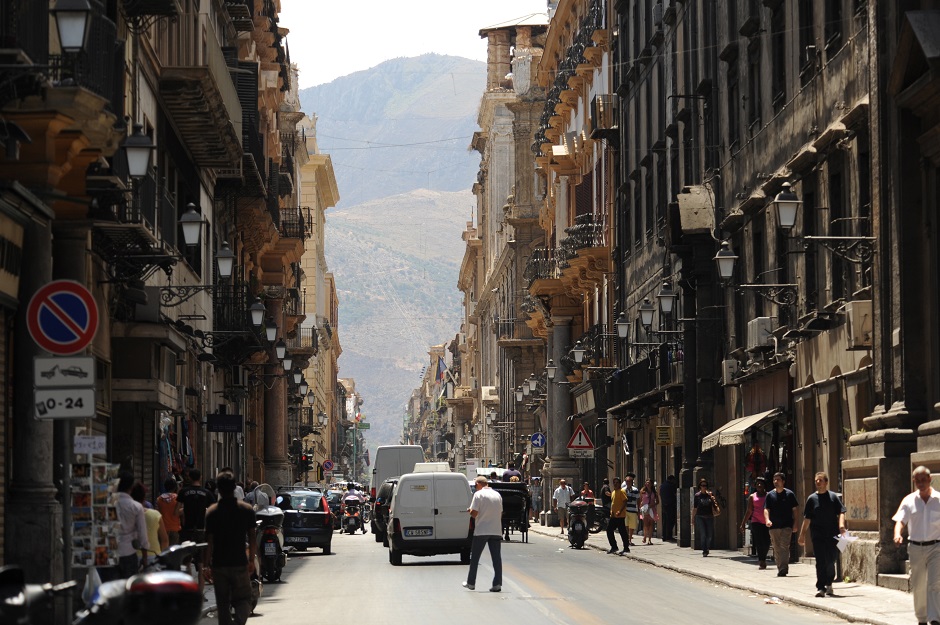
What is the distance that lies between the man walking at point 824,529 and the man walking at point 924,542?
4627mm

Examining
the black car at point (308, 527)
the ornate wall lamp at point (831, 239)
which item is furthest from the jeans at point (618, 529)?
the ornate wall lamp at point (831, 239)

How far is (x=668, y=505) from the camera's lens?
151 feet

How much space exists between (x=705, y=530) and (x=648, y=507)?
10240 millimetres

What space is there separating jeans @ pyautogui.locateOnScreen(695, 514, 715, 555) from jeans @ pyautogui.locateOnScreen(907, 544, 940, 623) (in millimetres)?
18185

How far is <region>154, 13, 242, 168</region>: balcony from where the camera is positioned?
108ft

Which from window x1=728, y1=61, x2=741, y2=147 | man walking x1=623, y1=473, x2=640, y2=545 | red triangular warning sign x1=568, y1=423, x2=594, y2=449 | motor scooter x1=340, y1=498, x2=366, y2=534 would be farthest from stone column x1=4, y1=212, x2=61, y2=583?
motor scooter x1=340, y1=498, x2=366, y2=534

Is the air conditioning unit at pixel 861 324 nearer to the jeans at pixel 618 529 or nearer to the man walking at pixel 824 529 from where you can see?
the man walking at pixel 824 529

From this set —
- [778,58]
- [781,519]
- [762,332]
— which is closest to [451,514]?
[762,332]

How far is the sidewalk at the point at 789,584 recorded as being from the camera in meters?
20.4

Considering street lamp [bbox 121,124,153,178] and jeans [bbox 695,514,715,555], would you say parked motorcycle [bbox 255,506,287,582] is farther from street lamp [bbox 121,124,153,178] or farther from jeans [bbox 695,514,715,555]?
jeans [bbox 695,514,715,555]

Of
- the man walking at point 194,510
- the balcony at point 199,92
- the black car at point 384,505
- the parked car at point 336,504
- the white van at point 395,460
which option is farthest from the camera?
the white van at point 395,460

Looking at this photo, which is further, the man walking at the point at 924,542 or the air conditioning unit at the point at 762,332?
the air conditioning unit at the point at 762,332

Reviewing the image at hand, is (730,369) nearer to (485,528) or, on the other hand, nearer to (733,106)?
(733,106)

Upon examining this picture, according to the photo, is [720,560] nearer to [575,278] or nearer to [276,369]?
[575,278]
